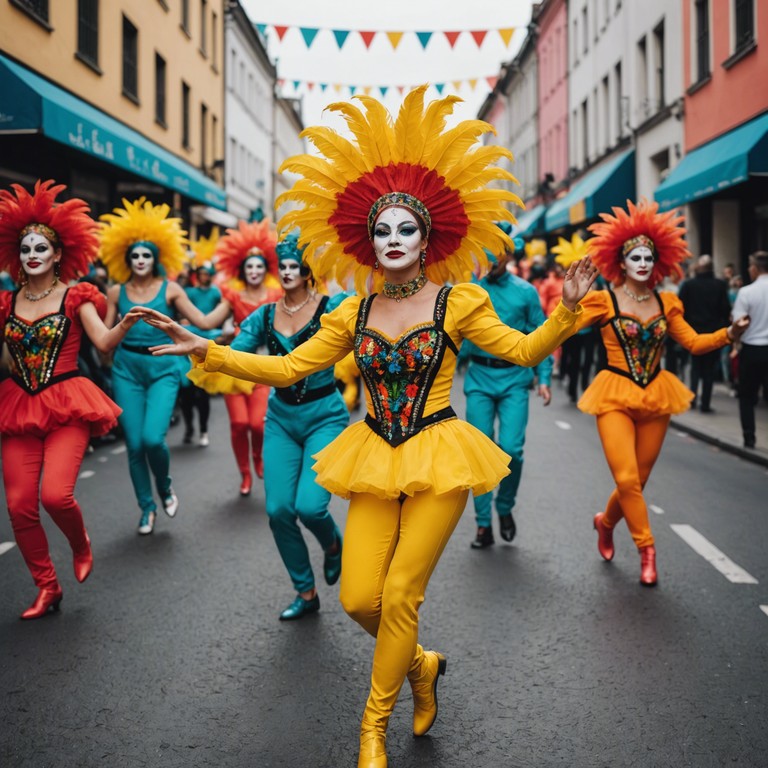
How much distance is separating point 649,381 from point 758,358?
5702 millimetres

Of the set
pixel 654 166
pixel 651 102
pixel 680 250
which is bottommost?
pixel 680 250

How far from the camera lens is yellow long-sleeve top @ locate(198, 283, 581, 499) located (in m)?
3.74

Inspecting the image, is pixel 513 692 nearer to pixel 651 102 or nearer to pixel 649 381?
pixel 649 381

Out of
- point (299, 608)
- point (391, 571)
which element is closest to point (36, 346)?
point (299, 608)

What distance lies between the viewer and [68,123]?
13.8 metres

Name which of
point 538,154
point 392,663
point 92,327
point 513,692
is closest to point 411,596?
point 392,663

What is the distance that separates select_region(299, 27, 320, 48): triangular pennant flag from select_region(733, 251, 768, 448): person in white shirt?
11458mm

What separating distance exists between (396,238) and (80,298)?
2425mm

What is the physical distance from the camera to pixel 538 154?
45.4 m

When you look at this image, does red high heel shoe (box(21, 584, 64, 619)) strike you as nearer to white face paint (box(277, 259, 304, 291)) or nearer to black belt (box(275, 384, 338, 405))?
black belt (box(275, 384, 338, 405))

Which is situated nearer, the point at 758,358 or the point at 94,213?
the point at 758,358

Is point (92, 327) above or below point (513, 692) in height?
above

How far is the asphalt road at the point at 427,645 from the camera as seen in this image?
12.0 feet

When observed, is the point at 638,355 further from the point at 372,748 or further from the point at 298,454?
the point at 372,748
